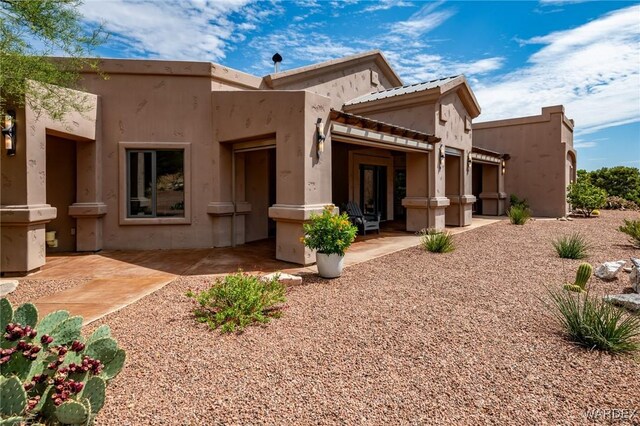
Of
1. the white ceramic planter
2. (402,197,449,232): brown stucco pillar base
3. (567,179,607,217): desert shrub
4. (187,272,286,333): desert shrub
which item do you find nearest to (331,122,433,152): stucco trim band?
(402,197,449,232): brown stucco pillar base

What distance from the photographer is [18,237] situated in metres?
6.77

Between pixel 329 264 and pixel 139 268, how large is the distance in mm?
4269

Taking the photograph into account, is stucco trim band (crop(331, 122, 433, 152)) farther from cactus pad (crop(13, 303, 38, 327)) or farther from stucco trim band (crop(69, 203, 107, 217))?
cactus pad (crop(13, 303, 38, 327))

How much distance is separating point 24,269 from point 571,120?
26.4m

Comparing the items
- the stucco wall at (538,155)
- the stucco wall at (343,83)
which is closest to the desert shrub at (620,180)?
the stucco wall at (538,155)

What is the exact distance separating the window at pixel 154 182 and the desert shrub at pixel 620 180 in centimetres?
2832

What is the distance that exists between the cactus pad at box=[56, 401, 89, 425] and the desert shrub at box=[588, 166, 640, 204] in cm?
3060

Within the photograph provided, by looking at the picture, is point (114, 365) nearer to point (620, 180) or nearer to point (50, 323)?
point (50, 323)

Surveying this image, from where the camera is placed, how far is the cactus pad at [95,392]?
2.45 m

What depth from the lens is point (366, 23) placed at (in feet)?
33.2

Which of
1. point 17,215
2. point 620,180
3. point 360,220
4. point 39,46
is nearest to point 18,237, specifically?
point 17,215

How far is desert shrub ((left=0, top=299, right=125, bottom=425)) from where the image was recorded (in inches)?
86.3

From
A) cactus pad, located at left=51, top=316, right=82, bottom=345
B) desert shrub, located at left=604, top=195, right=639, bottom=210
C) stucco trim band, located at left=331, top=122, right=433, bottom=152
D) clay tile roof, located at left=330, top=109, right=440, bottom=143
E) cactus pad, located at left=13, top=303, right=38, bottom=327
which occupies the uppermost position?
clay tile roof, located at left=330, top=109, right=440, bottom=143

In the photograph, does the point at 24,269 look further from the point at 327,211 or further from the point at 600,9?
the point at 600,9
